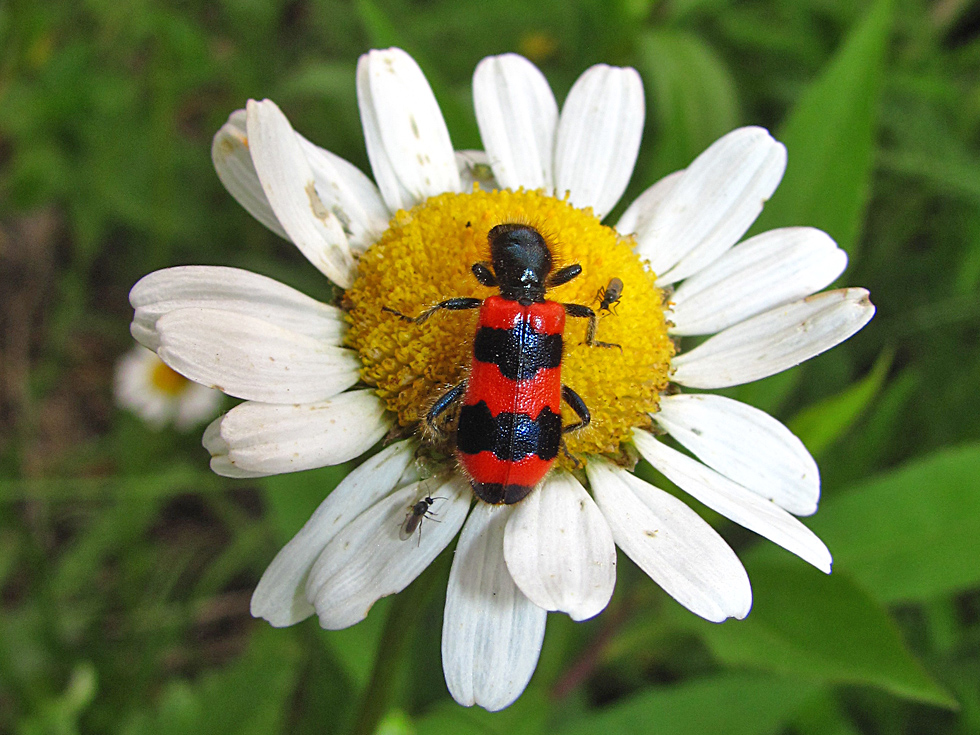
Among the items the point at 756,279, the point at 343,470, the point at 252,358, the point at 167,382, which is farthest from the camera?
the point at 167,382

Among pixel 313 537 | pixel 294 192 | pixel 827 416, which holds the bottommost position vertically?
pixel 827 416

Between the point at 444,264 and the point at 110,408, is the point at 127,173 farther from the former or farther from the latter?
the point at 444,264

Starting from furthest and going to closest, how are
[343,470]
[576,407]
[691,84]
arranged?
[691,84] < [343,470] < [576,407]

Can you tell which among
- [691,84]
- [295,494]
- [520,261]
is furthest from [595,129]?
[295,494]

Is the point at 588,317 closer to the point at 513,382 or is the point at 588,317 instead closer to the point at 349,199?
the point at 513,382

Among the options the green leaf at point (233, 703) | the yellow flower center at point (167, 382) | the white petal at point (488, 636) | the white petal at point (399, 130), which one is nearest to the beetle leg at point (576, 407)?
the white petal at point (488, 636)

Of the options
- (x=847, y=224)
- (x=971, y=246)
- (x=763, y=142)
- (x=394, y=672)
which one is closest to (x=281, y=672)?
(x=394, y=672)
